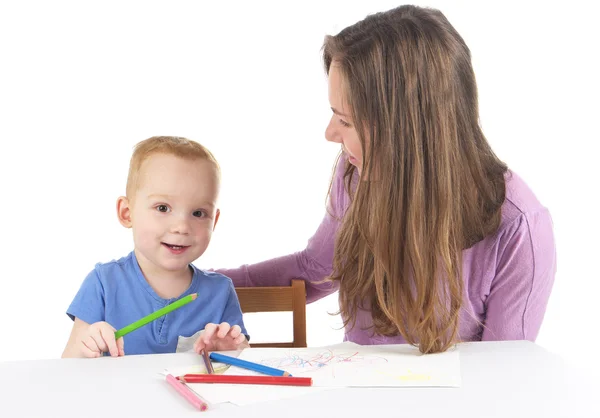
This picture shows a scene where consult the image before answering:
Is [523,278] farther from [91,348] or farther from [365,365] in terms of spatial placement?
[91,348]

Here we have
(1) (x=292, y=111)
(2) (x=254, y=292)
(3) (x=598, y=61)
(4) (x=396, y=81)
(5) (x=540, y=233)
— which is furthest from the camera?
(1) (x=292, y=111)

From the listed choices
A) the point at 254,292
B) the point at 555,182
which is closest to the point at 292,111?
the point at 555,182

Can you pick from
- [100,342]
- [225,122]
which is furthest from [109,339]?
[225,122]

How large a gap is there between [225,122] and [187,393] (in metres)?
2.03

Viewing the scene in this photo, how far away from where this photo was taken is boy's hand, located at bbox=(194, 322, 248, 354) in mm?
1260

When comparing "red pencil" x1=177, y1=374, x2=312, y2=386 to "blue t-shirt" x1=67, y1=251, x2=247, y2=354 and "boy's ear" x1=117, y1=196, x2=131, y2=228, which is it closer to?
"blue t-shirt" x1=67, y1=251, x2=247, y2=354

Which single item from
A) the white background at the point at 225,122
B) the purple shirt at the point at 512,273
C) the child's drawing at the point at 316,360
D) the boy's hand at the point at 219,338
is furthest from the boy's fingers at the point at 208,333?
the white background at the point at 225,122

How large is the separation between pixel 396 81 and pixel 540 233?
0.39 m

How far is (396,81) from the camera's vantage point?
1.35 meters

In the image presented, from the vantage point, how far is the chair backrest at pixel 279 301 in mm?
1622

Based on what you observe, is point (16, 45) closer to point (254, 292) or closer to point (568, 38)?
point (254, 292)

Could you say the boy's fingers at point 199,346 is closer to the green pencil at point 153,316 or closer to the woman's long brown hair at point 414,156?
the green pencil at point 153,316

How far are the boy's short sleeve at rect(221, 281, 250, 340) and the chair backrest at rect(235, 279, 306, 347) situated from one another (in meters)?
0.06

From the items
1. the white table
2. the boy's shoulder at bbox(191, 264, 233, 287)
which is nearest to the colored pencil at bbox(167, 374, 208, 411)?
the white table
